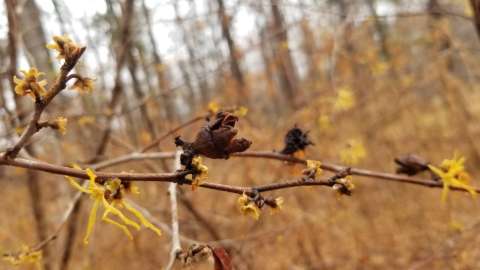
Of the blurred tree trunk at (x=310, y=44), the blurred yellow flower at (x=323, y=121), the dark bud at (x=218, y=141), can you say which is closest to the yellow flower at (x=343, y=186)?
the dark bud at (x=218, y=141)

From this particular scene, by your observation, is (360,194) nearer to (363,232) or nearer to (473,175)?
(363,232)

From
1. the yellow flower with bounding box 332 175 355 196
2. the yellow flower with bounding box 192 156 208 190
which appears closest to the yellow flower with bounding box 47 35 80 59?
the yellow flower with bounding box 192 156 208 190

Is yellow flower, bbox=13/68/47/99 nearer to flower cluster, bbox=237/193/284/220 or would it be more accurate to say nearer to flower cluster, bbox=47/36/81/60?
flower cluster, bbox=47/36/81/60

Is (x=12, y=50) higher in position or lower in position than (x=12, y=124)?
higher

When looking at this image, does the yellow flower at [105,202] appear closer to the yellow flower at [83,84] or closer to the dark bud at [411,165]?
the yellow flower at [83,84]

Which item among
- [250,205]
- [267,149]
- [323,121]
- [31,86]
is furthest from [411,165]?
[267,149]

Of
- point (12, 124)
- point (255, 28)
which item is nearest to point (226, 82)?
point (255, 28)
